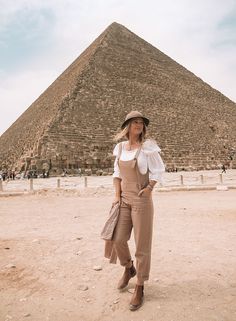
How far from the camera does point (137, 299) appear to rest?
3.01m

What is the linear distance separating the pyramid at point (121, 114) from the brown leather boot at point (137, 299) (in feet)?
77.9

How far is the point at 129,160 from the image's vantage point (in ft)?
10.7

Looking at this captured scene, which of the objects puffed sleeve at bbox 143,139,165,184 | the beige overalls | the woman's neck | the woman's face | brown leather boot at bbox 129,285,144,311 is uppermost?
the woman's face

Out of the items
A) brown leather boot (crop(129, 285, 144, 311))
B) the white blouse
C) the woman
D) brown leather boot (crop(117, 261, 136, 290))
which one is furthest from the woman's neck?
brown leather boot (crop(129, 285, 144, 311))

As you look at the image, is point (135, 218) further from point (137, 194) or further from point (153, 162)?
point (153, 162)

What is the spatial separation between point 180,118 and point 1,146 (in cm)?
2243

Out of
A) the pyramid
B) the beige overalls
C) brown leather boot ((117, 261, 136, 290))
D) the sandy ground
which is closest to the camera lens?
the sandy ground

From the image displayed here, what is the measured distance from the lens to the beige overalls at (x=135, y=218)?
3.16 m

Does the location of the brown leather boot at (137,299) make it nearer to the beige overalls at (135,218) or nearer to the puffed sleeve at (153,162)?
the beige overalls at (135,218)

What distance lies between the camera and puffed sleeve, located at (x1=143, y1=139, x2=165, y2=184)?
3.23 metres

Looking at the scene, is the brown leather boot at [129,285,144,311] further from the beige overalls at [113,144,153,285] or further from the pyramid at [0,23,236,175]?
the pyramid at [0,23,236,175]

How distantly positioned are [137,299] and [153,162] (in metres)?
1.04

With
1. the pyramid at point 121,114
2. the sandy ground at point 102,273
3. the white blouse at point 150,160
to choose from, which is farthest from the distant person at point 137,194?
the pyramid at point 121,114

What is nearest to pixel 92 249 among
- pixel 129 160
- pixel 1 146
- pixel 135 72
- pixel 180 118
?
pixel 129 160
